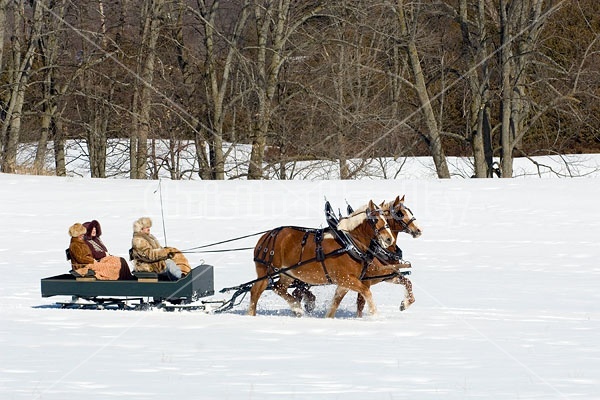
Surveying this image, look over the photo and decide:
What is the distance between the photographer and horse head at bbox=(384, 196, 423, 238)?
10430 mm

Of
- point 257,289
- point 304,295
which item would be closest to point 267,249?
point 257,289

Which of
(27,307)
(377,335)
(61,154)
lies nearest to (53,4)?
(61,154)

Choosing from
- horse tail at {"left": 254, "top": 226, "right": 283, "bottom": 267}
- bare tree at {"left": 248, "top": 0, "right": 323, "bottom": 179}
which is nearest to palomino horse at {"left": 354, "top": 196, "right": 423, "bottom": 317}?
horse tail at {"left": 254, "top": 226, "right": 283, "bottom": 267}

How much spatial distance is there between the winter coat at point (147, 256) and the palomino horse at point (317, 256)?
1.05 metres

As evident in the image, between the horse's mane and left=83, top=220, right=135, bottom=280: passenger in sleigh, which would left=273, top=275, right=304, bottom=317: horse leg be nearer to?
the horse's mane

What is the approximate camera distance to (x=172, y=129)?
104 feet

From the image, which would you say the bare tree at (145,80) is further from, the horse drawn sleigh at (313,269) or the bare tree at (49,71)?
the horse drawn sleigh at (313,269)

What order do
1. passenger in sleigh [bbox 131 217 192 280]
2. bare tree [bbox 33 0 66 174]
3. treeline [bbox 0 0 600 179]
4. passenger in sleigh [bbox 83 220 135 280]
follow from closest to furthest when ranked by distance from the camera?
passenger in sleigh [bbox 131 217 192 280], passenger in sleigh [bbox 83 220 135 280], treeline [bbox 0 0 600 179], bare tree [bbox 33 0 66 174]

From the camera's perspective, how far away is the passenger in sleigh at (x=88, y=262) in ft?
35.3

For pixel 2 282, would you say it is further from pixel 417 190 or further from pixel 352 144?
pixel 352 144

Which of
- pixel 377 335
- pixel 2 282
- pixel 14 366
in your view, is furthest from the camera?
pixel 2 282

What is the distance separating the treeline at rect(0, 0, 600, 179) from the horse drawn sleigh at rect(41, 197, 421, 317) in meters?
18.2

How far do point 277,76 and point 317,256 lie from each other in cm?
2097

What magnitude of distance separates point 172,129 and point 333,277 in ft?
72.3
